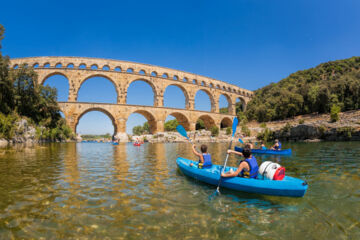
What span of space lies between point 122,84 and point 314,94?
34256mm

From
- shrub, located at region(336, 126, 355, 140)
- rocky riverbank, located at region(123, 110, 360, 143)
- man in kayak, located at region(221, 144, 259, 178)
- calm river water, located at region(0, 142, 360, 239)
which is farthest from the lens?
rocky riverbank, located at region(123, 110, 360, 143)

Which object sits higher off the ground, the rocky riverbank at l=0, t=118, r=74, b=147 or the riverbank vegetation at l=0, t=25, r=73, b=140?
the riverbank vegetation at l=0, t=25, r=73, b=140

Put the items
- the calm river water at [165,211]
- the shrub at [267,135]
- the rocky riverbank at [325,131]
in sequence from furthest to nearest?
the shrub at [267,135] → the rocky riverbank at [325,131] → the calm river water at [165,211]

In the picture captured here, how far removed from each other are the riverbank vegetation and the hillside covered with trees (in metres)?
38.1

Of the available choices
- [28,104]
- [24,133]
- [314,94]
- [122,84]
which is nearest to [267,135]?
[314,94]

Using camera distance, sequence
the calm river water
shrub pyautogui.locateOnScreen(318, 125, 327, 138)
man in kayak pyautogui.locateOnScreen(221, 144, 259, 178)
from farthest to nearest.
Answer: shrub pyautogui.locateOnScreen(318, 125, 327, 138)
man in kayak pyautogui.locateOnScreen(221, 144, 259, 178)
the calm river water

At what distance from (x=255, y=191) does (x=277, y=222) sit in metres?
1.13

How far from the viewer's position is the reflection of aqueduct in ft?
103

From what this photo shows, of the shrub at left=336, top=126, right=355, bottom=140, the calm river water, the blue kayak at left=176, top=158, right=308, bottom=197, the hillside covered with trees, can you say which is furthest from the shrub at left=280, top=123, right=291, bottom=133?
the blue kayak at left=176, top=158, right=308, bottom=197

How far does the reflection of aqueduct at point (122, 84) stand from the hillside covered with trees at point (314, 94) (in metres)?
12.7

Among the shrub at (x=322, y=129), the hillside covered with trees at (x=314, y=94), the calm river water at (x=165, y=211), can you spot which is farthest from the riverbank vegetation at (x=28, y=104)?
the hillside covered with trees at (x=314, y=94)

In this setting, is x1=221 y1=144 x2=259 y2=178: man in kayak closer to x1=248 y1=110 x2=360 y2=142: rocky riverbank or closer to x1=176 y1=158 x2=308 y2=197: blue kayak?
x1=176 y1=158 x2=308 y2=197: blue kayak

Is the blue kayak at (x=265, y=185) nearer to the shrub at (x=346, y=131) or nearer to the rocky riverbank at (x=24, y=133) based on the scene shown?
the rocky riverbank at (x=24, y=133)

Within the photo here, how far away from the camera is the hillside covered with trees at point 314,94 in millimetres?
32188
